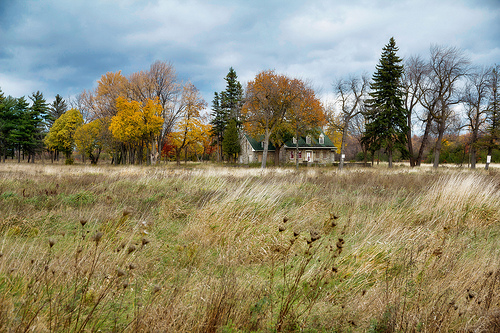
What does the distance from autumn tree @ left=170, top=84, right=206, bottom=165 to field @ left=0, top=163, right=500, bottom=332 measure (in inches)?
1193

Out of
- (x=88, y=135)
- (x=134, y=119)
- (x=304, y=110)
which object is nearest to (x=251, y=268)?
(x=134, y=119)

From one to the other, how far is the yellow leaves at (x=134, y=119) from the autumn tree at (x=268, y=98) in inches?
428

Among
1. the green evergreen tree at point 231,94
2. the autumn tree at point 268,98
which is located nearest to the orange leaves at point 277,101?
the autumn tree at point 268,98

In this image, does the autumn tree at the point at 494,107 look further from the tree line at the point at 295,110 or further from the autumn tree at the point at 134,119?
the autumn tree at the point at 134,119

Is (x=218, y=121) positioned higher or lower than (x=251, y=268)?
higher

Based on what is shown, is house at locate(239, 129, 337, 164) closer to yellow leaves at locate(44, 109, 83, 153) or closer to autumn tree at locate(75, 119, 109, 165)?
autumn tree at locate(75, 119, 109, 165)

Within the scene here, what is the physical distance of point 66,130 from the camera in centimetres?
3922

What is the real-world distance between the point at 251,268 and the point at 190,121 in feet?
118

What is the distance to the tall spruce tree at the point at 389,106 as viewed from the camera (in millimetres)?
31609

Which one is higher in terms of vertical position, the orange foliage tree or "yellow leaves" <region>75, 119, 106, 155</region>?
the orange foliage tree

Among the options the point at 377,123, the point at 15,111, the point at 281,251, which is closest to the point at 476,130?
the point at 377,123

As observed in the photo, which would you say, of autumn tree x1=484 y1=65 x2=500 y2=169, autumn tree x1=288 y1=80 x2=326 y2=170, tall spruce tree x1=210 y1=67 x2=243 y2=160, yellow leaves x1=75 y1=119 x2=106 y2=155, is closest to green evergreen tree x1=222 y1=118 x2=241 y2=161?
tall spruce tree x1=210 y1=67 x2=243 y2=160

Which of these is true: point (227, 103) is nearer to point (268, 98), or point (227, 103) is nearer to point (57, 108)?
point (268, 98)

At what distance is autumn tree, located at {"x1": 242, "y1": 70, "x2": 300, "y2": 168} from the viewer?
3222cm
